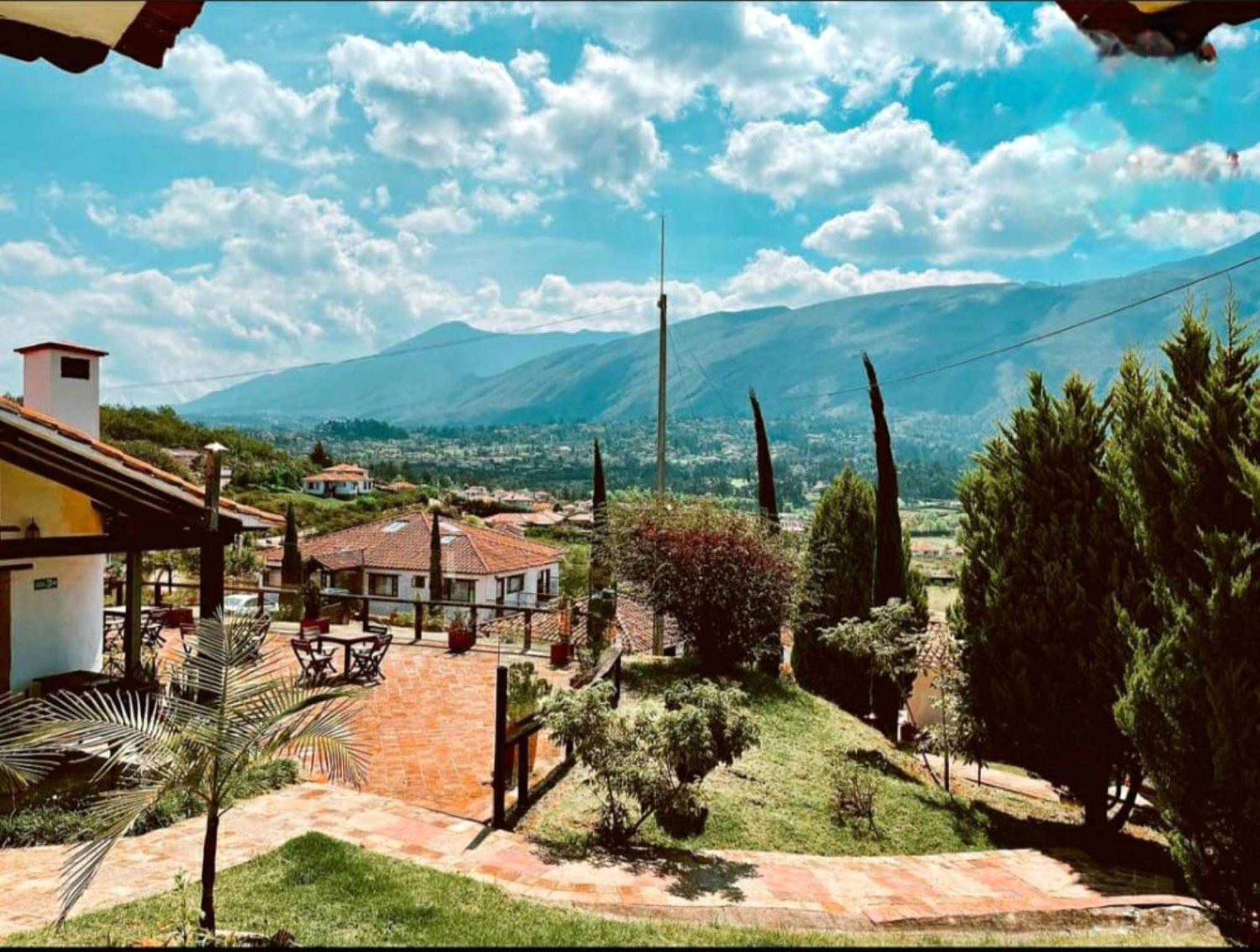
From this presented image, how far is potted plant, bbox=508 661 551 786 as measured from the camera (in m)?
7.16

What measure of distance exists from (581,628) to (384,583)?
27654 millimetres

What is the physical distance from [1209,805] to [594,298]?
2501 centimetres

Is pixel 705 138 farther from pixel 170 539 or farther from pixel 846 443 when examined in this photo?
pixel 846 443

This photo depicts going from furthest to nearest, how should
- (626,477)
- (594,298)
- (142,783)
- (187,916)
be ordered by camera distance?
(626,477)
(594,298)
(142,783)
(187,916)

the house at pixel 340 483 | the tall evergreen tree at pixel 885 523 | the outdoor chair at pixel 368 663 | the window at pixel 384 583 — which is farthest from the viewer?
the house at pixel 340 483

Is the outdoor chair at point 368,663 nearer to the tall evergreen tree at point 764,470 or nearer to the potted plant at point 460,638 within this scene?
the potted plant at point 460,638

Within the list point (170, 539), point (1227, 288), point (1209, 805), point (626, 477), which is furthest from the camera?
point (626, 477)

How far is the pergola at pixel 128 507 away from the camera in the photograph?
23.9ft

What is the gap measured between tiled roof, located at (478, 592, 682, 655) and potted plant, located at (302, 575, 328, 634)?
3096mm

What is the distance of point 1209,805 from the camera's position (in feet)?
17.1

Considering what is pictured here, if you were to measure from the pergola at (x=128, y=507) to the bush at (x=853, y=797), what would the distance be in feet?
20.2

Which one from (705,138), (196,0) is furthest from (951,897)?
(196,0)

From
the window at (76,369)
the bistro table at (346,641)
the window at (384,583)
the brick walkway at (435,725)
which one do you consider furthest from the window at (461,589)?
the window at (76,369)

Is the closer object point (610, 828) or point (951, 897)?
point (951, 897)
